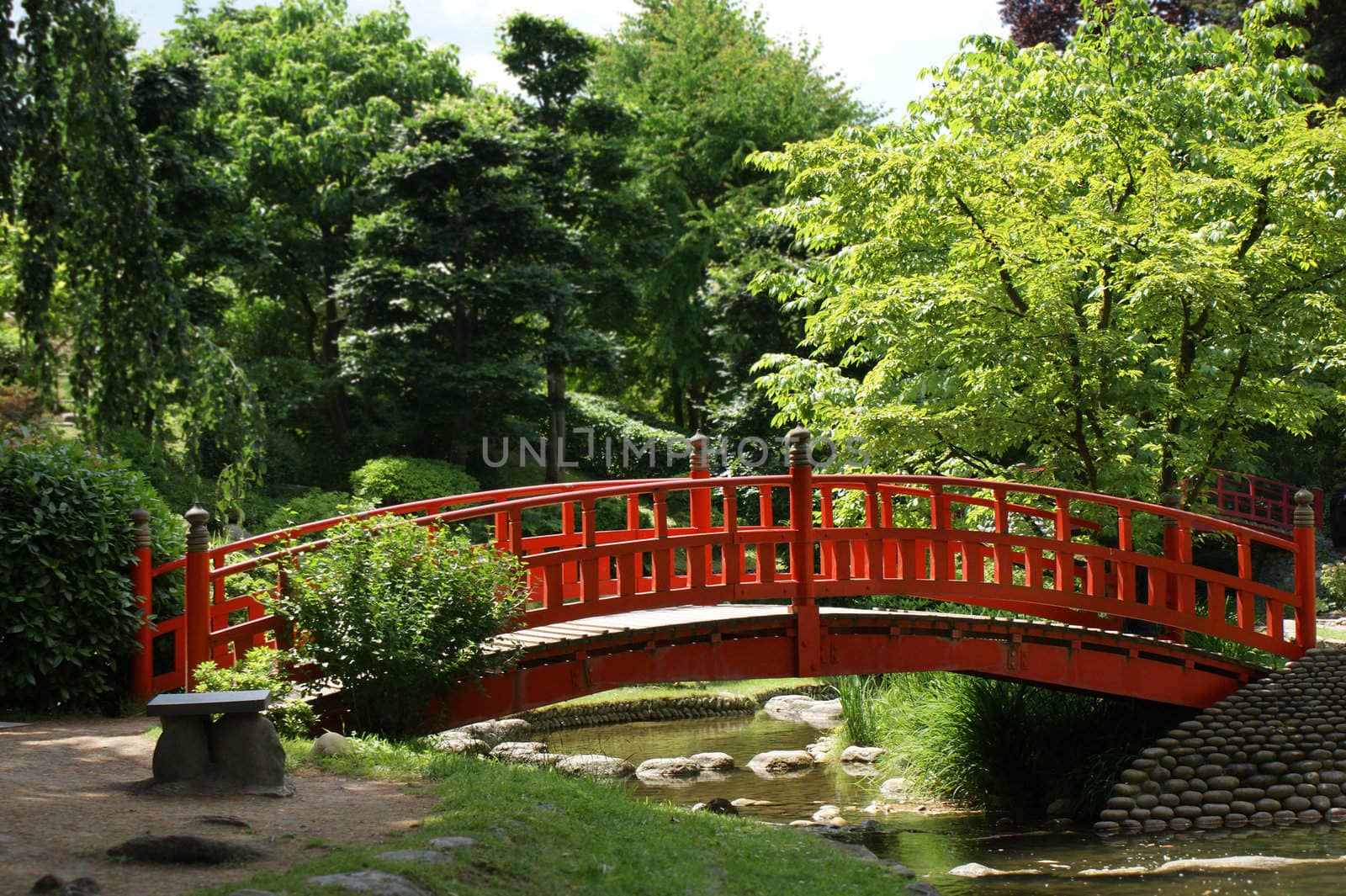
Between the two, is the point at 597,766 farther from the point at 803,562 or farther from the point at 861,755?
the point at 803,562

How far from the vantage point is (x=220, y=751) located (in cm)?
631

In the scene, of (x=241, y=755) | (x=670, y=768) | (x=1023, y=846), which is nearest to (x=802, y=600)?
(x=1023, y=846)

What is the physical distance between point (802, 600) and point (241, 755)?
14.8 ft

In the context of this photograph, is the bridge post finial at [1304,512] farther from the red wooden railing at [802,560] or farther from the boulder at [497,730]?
the boulder at [497,730]

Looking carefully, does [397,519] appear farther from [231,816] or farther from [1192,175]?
[1192,175]

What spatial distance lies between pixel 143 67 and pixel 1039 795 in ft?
50.4

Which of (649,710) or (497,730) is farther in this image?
(649,710)

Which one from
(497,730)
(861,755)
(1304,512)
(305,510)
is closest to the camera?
(1304,512)

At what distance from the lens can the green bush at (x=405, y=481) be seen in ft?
62.3

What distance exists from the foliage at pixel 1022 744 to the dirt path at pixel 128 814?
5948 millimetres

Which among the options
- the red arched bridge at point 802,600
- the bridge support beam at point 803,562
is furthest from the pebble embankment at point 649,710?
the bridge support beam at point 803,562

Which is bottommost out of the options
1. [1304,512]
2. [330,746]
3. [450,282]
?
[330,746]

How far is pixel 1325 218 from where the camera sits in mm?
11461

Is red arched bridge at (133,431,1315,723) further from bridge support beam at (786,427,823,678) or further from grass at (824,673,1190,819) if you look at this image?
grass at (824,673,1190,819)
